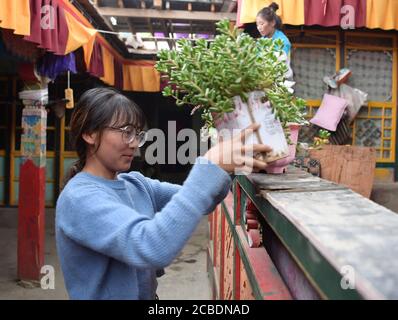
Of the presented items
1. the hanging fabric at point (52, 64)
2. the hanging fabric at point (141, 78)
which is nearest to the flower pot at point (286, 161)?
the hanging fabric at point (52, 64)

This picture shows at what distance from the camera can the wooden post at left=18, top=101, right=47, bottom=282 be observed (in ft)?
17.9

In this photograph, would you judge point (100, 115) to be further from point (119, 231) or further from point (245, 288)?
point (245, 288)

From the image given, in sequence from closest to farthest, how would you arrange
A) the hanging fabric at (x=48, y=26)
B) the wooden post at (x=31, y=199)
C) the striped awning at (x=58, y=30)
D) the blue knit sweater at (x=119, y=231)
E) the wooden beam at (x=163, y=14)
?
1. the blue knit sweater at (x=119, y=231)
2. the striped awning at (x=58, y=30)
3. the hanging fabric at (x=48, y=26)
4. the wooden post at (x=31, y=199)
5. the wooden beam at (x=163, y=14)

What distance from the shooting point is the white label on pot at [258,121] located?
1362 millimetres

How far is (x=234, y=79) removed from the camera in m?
1.32

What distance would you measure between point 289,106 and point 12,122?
9081 mm

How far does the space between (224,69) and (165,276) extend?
5031 mm

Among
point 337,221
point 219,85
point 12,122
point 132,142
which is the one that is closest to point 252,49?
point 219,85

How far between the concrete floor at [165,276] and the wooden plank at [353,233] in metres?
4.12

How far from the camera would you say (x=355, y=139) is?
6.42m

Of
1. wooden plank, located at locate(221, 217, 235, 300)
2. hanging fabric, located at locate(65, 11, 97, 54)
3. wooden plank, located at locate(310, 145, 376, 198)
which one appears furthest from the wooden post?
wooden plank, located at locate(310, 145, 376, 198)

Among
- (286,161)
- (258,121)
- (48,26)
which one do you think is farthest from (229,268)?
(48,26)

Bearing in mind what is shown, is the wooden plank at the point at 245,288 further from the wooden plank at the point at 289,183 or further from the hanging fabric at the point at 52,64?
the hanging fabric at the point at 52,64
